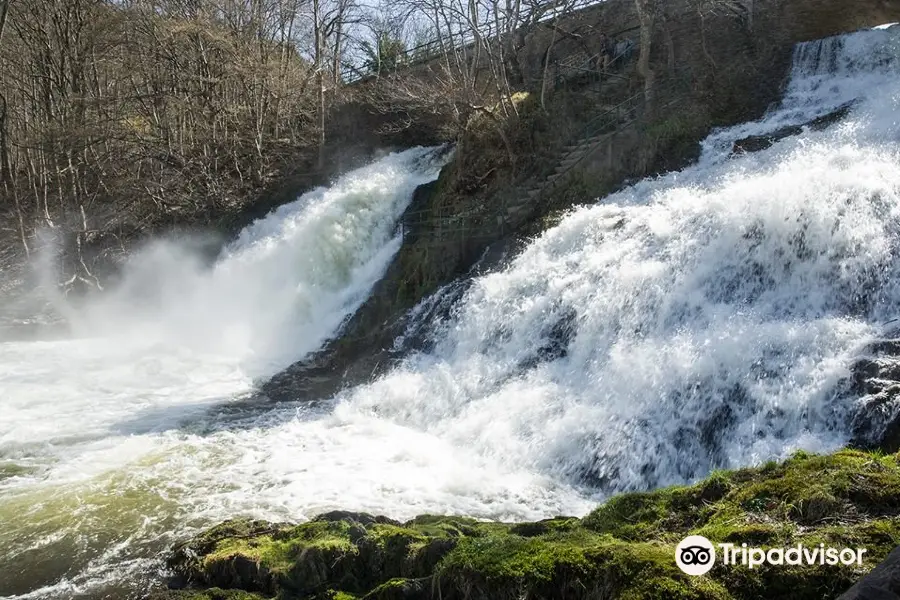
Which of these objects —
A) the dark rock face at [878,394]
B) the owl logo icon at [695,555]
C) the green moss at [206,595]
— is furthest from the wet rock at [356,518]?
the dark rock face at [878,394]

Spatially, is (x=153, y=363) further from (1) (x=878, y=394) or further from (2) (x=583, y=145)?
(1) (x=878, y=394)

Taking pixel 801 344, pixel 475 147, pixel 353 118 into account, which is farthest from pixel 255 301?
pixel 801 344

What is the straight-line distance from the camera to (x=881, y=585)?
97.0 inches

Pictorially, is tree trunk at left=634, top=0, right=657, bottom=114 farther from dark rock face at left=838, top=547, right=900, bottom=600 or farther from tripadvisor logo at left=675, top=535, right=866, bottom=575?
dark rock face at left=838, top=547, right=900, bottom=600

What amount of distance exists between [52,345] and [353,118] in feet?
45.3

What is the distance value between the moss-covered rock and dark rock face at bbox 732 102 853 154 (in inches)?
403

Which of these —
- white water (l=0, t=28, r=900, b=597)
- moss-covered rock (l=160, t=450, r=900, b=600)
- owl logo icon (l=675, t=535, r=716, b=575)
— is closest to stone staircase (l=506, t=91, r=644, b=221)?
white water (l=0, t=28, r=900, b=597)

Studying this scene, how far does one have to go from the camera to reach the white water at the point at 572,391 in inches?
295

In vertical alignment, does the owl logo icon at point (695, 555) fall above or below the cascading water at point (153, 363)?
above

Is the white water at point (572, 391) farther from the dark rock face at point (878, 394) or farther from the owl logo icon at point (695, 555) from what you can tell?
the owl logo icon at point (695, 555)

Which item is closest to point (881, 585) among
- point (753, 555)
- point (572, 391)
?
point (753, 555)

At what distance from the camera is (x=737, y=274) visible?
951 centimetres

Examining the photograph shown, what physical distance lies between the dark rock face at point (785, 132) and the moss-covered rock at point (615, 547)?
403 inches

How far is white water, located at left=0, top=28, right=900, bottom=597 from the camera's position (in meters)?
7.50
